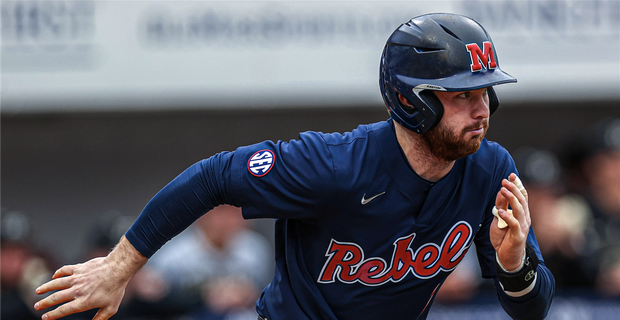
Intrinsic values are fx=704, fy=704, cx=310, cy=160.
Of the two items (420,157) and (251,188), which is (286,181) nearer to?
(251,188)

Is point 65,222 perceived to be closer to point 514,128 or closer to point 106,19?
point 106,19

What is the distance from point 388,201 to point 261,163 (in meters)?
0.50

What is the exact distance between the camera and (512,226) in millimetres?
2469

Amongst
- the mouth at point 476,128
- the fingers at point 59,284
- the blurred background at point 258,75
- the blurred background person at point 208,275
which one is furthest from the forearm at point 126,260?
the blurred background at point 258,75

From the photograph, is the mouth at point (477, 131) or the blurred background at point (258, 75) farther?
the blurred background at point (258, 75)

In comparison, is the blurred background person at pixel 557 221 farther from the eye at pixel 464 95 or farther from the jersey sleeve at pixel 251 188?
the jersey sleeve at pixel 251 188

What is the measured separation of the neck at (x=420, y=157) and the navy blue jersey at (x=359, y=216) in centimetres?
3

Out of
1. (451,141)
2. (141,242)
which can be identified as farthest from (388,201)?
(141,242)

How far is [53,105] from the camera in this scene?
640 centimetres

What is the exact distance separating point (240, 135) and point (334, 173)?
507 centimetres

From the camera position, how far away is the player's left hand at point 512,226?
2443mm

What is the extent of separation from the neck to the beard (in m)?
0.05

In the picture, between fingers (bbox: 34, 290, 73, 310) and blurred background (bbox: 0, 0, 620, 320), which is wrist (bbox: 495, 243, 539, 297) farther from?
blurred background (bbox: 0, 0, 620, 320)

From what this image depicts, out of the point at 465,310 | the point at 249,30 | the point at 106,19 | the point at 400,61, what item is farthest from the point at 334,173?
the point at 106,19
